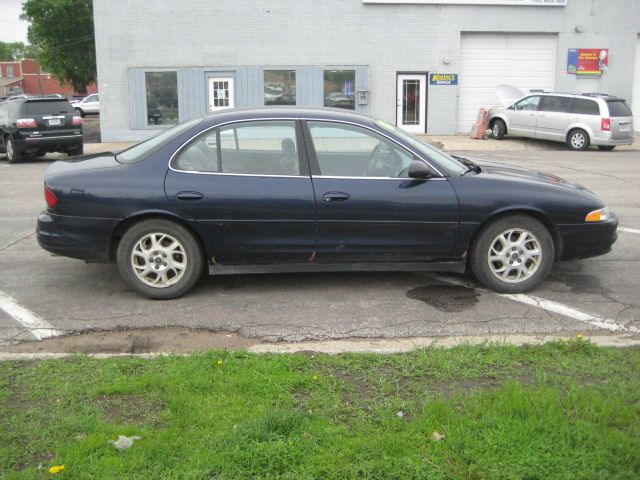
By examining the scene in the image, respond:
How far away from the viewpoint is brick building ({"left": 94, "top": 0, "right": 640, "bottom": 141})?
2441 centimetres

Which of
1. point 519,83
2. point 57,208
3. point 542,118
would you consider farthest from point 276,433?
point 519,83

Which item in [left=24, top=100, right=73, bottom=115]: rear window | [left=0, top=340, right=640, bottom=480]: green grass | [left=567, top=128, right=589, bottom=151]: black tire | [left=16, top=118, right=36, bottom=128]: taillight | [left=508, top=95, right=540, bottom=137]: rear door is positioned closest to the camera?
[left=0, top=340, right=640, bottom=480]: green grass

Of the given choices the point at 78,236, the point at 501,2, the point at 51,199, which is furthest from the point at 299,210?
the point at 501,2

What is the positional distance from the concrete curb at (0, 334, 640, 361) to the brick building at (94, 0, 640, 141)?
20.1m

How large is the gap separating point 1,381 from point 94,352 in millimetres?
766

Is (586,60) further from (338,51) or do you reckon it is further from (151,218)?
(151,218)

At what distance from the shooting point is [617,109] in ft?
67.6

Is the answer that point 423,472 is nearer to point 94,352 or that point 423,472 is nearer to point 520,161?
point 94,352

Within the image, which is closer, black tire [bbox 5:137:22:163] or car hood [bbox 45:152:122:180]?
car hood [bbox 45:152:122:180]

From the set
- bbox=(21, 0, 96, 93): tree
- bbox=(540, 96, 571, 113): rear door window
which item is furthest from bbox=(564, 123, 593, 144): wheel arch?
bbox=(21, 0, 96, 93): tree

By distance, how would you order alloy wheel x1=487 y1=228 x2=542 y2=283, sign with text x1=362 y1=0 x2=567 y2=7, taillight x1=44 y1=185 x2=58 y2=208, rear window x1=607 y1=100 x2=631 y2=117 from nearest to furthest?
taillight x1=44 y1=185 x2=58 y2=208 < alloy wheel x1=487 y1=228 x2=542 y2=283 < rear window x1=607 y1=100 x2=631 y2=117 < sign with text x1=362 y1=0 x2=567 y2=7

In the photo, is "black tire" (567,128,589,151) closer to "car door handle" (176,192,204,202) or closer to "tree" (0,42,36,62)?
"car door handle" (176,192,204,202)

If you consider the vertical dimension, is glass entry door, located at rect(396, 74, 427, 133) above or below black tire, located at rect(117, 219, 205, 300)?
above

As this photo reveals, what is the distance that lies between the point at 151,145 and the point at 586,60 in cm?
2338
